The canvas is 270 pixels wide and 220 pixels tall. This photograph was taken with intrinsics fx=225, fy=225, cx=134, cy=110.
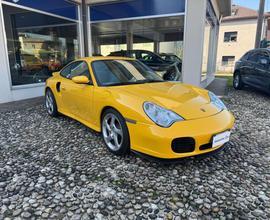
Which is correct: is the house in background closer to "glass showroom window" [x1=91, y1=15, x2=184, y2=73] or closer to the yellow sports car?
"glass showroom window" [x1=91, y1=15, x2=184, y2=73]

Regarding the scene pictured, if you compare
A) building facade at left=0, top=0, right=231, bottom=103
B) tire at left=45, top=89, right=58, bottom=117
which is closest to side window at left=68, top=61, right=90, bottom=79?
tire at left=45, top=89, right=58, bottom=117

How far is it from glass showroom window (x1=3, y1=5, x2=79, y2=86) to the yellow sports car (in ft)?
11.8

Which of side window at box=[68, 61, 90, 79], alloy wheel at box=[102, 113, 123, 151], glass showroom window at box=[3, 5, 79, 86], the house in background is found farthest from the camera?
the house in background

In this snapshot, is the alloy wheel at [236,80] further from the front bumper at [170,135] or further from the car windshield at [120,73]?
the front bumper at [170,135]

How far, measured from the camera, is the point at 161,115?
250cm

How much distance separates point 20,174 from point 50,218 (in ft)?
3.00

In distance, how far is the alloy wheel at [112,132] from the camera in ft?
9.56

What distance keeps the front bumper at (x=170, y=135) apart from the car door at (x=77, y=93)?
110 centimetres

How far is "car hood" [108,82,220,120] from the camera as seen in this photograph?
2604 millimetres

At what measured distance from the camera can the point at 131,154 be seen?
300cm

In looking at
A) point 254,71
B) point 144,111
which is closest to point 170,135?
point 144,111

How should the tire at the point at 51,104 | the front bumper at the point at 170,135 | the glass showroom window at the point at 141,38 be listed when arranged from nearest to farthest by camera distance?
the front bumper at the point at 170,135 < the tire at the point at 51,104 < the glass showroom window at the point at 141,38

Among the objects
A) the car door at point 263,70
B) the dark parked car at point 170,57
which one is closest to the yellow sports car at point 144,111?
the dark parked car at point 170,57

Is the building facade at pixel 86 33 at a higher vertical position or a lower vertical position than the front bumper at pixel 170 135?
higher
